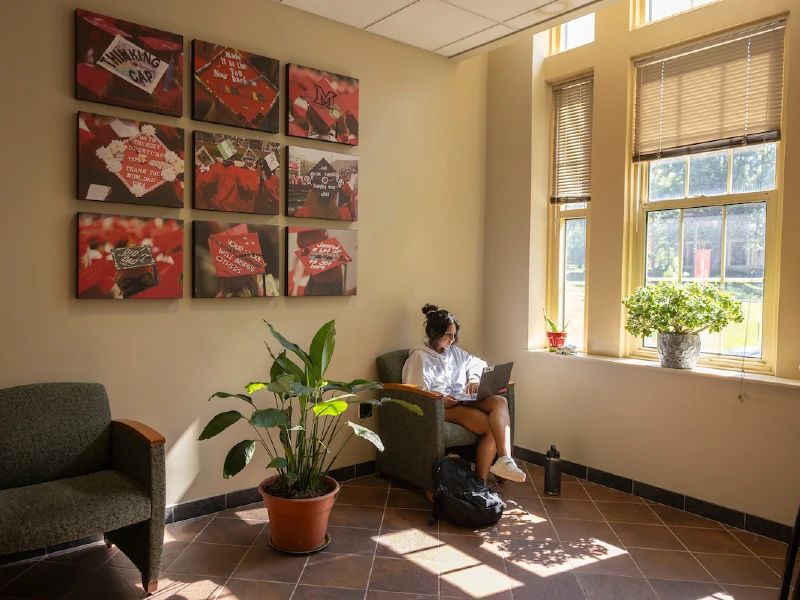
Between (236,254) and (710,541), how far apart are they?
300 cm

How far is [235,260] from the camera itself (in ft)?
11.1

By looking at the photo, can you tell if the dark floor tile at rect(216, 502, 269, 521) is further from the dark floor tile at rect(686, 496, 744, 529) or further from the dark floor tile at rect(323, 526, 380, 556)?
the dark floor tile at rect(686, 496, 744, 529)

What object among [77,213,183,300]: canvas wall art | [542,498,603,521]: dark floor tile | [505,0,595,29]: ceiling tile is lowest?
[542,498,603,521]: dark floor tile

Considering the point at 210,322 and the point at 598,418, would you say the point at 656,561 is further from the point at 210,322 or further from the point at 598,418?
the point at 210,322

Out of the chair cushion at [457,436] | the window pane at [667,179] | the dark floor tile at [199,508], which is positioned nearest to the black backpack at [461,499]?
the chair cushion at [457,436]

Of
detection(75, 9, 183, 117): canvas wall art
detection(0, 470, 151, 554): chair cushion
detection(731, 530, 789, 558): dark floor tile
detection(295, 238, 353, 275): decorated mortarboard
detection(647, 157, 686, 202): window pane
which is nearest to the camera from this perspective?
detection(0, 470, 151, 554): chair cushion

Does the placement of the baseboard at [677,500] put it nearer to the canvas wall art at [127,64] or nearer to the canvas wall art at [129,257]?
the canvas wall art at [129,257]

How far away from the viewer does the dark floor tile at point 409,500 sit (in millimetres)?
→ 3553

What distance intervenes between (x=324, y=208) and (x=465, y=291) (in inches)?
55.9

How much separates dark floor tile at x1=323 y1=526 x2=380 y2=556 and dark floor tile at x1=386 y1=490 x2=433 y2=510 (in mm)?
390

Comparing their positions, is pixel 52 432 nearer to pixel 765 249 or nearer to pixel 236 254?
pixel 236 254

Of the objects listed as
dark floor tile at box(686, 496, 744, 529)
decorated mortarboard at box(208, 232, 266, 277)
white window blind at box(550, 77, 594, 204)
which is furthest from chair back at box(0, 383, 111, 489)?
white window blind at box(550, 77, 594, 204)

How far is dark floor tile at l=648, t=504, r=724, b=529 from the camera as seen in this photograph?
333cm

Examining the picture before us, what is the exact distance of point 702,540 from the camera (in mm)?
3131
